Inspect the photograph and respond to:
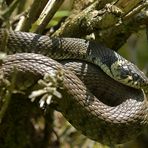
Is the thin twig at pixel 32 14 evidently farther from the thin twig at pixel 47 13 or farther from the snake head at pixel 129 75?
the snake head at pixel 129 75

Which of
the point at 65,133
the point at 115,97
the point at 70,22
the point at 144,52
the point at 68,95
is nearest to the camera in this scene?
the point at 68,95

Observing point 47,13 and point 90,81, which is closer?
point 90,81

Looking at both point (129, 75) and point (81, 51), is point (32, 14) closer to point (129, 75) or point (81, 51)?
point (81, 51)

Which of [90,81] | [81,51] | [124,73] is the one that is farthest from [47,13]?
[124,73]

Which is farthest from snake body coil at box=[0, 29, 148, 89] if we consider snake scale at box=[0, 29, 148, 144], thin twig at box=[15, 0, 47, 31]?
thin twig at box=[15, 0, 47, 31]

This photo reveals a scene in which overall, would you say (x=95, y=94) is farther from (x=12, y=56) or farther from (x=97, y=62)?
(x=12, y=56)

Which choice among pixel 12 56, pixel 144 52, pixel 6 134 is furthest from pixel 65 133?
pixel 144 52

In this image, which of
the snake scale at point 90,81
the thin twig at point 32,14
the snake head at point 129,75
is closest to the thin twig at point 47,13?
the thin twig at point 32,14

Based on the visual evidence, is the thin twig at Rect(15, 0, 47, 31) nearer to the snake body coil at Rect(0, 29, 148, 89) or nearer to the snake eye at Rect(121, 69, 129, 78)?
the snake body coil at Rect(0, 29, 148, 89)
